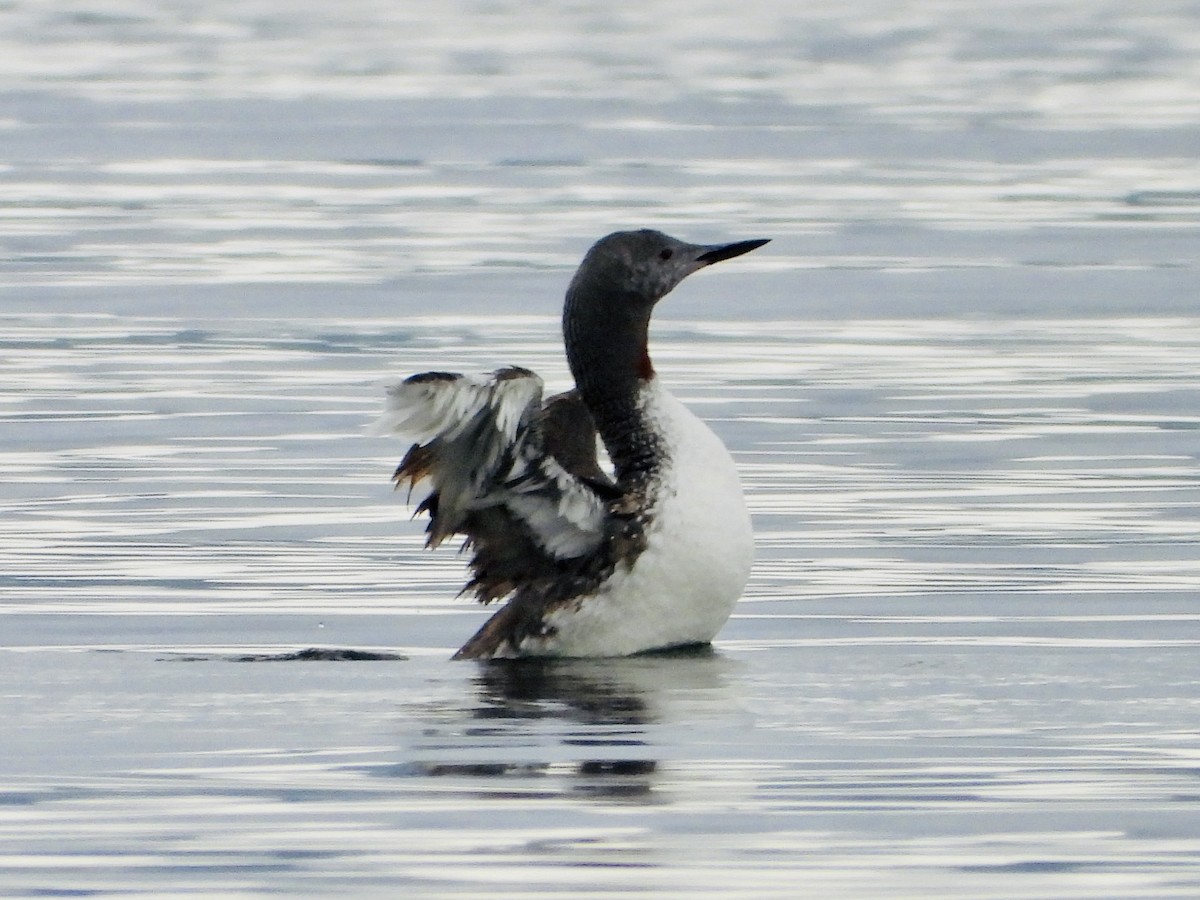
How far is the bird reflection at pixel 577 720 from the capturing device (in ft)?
21.7

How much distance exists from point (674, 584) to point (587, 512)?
311mm

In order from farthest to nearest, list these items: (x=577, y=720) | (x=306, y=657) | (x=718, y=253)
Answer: (x=718, y=253) < (x=306, y=657) < (x=577, y=720)

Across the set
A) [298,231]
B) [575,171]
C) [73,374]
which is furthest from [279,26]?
[73,374]

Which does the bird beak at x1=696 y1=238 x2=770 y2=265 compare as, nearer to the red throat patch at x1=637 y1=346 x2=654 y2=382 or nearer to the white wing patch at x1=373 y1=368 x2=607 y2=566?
the red throat patch at x1=637 y1=346 x2=654 y2=382

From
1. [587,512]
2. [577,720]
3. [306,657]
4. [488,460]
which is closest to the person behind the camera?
[577,720]

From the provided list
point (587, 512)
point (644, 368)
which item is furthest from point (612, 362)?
Result: point (587, 512)

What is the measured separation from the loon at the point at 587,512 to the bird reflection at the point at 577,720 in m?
0.10

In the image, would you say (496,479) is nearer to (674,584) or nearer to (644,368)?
(674,584)

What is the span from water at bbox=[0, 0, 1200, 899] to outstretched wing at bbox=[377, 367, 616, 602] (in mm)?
313

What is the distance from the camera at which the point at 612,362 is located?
28.4ft

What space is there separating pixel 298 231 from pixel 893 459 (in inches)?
327

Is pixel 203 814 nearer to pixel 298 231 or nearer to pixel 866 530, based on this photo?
pixel 866 530

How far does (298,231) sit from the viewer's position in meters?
18.9

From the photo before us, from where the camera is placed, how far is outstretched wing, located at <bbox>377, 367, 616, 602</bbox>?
312 inches
